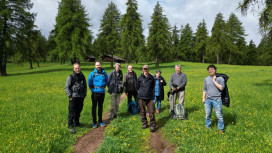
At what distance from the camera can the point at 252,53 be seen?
6750cm

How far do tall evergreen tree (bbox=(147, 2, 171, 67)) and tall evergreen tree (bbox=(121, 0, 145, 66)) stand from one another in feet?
12.4

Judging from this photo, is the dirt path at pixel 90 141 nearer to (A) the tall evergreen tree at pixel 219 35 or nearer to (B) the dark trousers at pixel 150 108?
(B) the dark trousers at pixel 150 108

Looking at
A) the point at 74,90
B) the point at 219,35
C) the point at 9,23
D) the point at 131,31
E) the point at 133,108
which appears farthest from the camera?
the point at 219,35

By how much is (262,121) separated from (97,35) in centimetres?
3706

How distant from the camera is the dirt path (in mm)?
4441

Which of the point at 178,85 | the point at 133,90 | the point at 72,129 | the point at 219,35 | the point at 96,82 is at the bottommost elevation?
the point at 72,129

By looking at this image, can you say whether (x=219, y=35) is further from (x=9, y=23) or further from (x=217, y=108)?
(x=9, y=23)

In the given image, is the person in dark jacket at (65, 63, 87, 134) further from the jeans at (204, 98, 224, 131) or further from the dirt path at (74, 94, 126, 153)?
the jeans at (204, 98, 224, 131)

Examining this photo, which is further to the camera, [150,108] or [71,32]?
[71,32]

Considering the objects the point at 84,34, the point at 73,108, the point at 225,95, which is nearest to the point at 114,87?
the point at 73,108

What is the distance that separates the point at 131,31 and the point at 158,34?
23.5ft

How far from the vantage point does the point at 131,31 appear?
34.4 meters

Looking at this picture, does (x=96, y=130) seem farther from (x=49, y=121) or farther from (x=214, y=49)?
(x=214, y=49)

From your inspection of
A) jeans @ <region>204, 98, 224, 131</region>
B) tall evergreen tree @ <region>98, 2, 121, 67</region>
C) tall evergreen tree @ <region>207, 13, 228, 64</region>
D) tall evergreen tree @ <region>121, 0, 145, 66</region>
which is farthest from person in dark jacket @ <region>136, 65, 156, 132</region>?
tall evergreen tree @ <region>207, 13, 228, 64</region>
